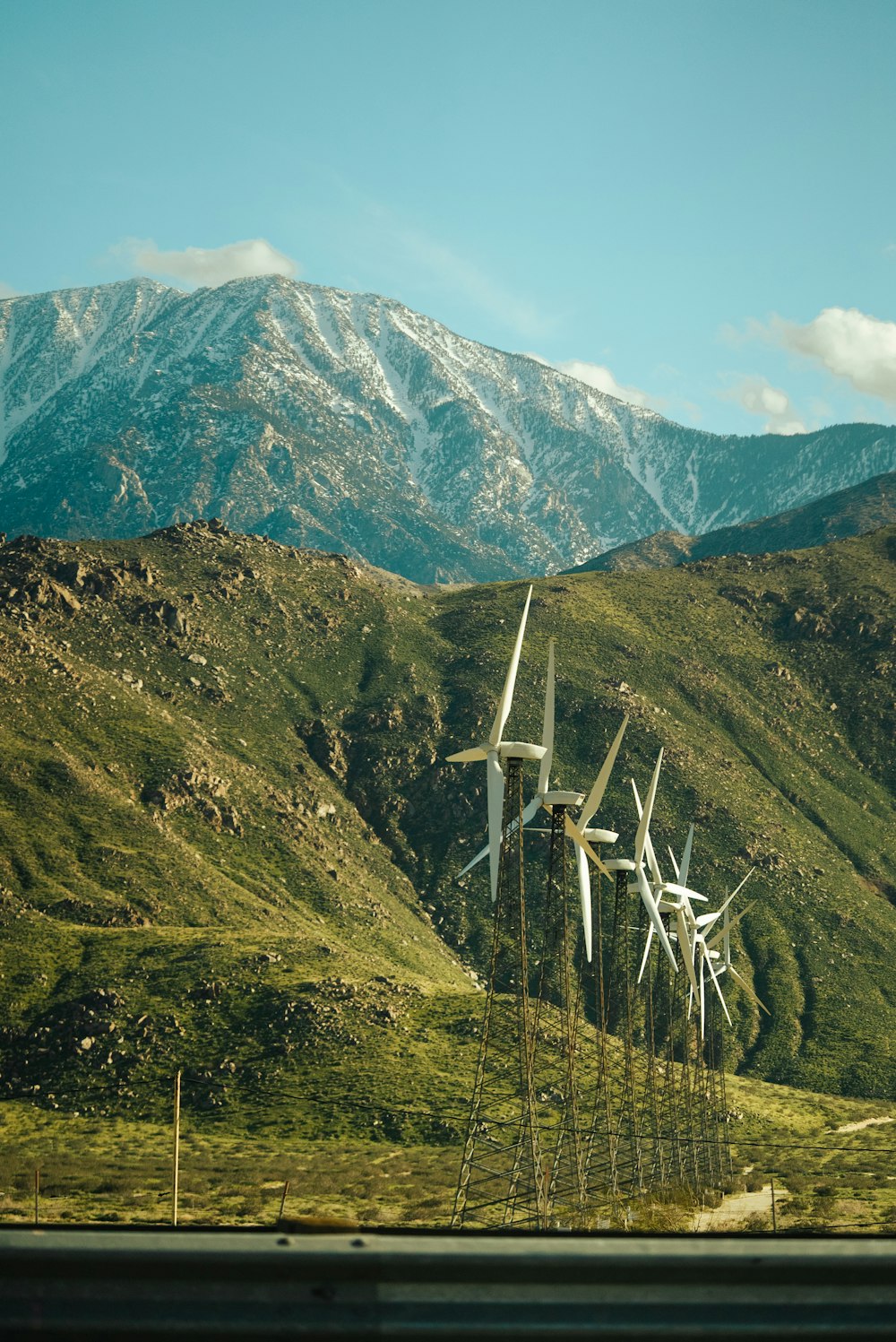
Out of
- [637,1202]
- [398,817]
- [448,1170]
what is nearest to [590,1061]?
[448,1170]

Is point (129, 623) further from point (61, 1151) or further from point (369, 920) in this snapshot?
point (61, 1151)

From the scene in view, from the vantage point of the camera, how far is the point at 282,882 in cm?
15325

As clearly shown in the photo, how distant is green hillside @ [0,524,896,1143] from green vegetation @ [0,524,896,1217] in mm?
354

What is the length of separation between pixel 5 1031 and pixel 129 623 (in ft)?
281

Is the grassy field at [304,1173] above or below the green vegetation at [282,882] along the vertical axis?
below

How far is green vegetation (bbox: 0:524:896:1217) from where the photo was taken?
109m

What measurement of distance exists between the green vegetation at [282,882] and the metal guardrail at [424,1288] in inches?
3689

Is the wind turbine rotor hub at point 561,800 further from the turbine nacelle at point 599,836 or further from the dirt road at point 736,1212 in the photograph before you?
the dirt road at point 736,1212

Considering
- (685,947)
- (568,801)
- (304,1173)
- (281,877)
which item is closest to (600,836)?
(568,801)

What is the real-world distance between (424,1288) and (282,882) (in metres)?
150

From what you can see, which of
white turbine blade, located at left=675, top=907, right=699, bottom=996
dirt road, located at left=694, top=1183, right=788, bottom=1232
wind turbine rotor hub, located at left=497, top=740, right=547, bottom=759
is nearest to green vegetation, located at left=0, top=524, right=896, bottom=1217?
dirt road, located at left=694, top=1183, right=788, bottom=1232

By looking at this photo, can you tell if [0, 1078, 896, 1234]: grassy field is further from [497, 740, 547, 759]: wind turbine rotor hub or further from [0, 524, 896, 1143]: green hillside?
[497, 740, 547, 759]: wind turbine rotor hub

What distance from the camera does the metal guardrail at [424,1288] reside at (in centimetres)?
577

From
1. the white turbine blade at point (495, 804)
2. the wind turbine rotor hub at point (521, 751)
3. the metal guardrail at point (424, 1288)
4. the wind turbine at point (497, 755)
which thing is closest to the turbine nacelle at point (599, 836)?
the white turbine blade at point (495, 804)
